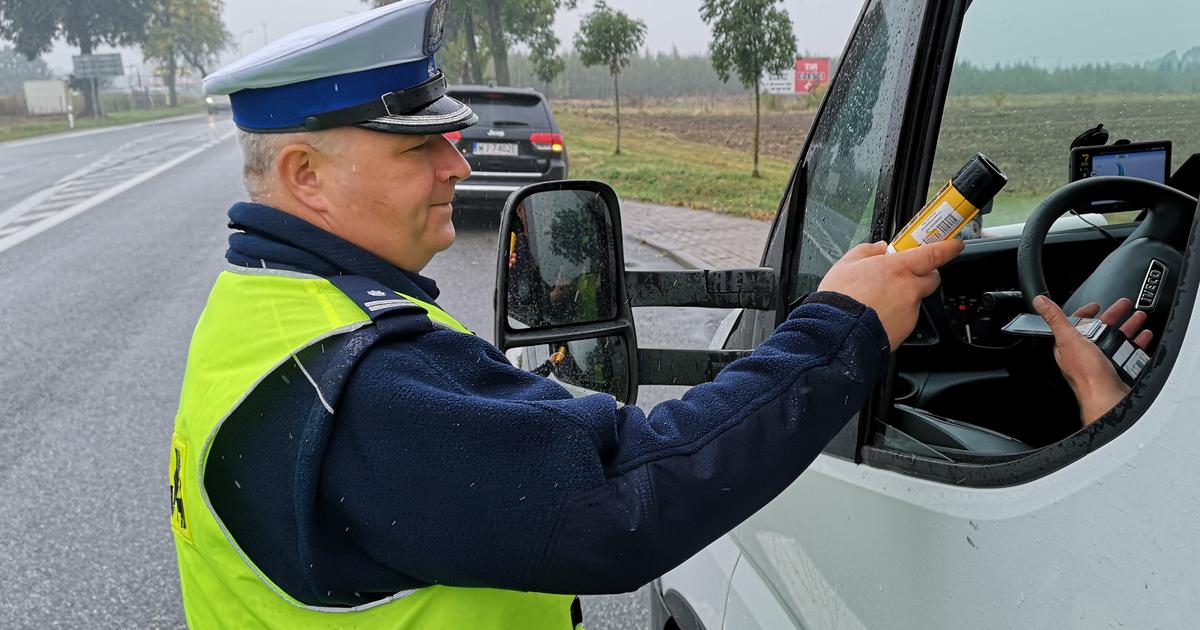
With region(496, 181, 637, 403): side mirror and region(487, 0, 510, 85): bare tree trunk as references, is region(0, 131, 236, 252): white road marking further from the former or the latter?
region(496, 181, 637, 403): side mirror

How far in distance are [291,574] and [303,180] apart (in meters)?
0.46

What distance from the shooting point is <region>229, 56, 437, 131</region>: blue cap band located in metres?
1.12

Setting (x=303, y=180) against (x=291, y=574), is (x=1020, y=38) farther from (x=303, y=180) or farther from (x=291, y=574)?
(x=291, y=574)

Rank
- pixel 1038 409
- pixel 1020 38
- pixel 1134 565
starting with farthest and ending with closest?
pixel 1020 38 < pixel 1038 409 < pixel 1134 565

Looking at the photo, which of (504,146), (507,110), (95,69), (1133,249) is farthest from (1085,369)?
(95,69)

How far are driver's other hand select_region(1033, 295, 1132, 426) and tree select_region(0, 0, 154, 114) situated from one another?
86.0 meters

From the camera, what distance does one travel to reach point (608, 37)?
19500 millimetres

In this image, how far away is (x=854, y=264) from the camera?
3.52 feet

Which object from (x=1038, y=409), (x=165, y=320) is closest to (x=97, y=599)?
(x=1038, y=409)

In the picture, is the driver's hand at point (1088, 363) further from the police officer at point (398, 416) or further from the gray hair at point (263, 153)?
the gray hair at point (263, 153)

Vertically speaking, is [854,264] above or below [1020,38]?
below

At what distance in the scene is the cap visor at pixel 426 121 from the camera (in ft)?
3.71

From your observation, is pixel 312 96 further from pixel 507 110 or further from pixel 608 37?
pixel 608 37

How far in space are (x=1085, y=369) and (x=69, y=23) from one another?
87.2 m
